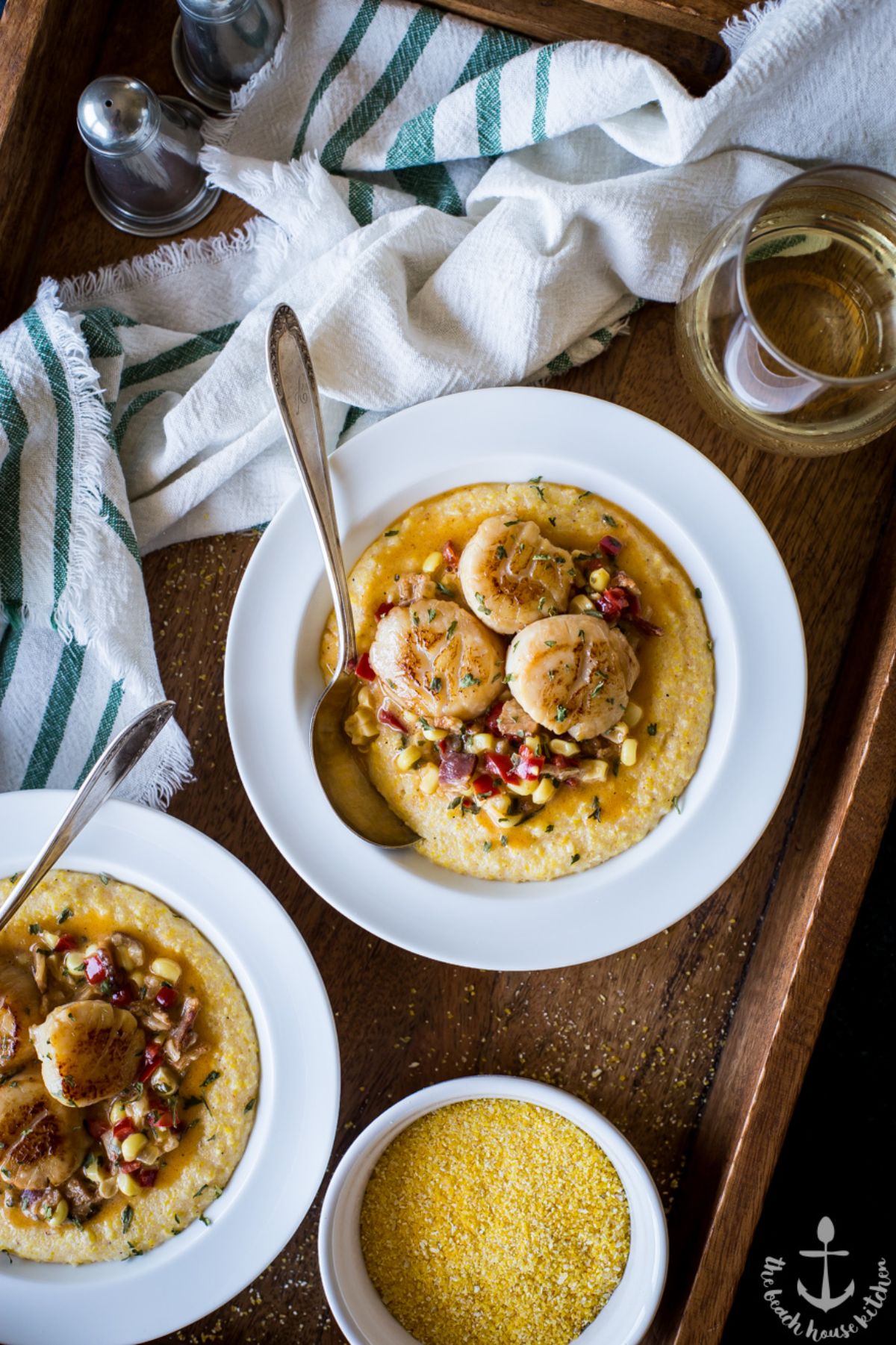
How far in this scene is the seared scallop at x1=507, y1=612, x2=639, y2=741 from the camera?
2885 mm

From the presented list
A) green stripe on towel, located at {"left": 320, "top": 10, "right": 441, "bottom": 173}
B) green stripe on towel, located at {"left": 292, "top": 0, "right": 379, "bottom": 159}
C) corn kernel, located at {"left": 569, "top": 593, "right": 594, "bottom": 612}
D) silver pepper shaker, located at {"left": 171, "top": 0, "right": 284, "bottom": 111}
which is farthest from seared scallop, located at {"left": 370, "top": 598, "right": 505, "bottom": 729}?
silver pepper shaker, located at {"left": 171, "top": 0, "right": 284, "bottom": 111}

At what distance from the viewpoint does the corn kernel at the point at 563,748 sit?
302 cm

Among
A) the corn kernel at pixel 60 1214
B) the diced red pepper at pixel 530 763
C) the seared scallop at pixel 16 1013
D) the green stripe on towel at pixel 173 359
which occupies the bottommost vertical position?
the corn kernel at pixel 60 1214

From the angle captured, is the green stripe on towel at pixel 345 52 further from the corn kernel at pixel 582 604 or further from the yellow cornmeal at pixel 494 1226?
the yellow cornmeal at pixel 494 1226

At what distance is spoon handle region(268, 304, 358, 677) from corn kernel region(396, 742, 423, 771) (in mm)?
338

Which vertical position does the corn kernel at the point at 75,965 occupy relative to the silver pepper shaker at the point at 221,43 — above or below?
below

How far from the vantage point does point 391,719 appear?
3148 mm

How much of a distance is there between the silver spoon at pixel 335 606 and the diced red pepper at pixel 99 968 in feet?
2.99

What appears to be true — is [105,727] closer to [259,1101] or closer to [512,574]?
[259,1101]

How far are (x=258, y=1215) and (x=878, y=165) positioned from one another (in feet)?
13.2

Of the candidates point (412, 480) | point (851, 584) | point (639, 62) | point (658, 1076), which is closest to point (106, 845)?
point (412, 480)

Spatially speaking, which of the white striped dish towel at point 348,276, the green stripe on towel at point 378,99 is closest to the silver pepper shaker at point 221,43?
the white striped dish towel at point 348,276

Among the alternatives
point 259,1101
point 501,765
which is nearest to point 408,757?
point 501,765

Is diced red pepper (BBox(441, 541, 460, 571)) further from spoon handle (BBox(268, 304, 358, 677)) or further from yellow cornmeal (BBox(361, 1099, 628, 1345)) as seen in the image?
yellow cornmeal (BBox(361, 1099, 628, 1345))
